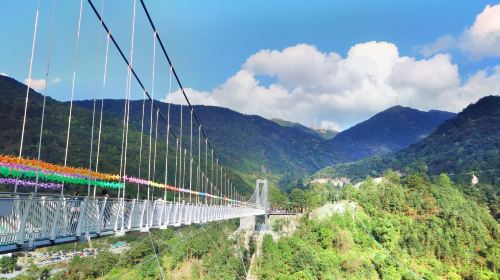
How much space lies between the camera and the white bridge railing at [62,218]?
739 centimetres

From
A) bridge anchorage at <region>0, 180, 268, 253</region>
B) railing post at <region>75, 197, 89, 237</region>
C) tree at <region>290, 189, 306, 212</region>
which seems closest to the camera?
bridge anchorage at <region>0, 180, 268, 253</region>

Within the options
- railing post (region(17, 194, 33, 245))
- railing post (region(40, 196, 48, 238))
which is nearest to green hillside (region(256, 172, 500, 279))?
railing post (region(40, 196, 48, 238))

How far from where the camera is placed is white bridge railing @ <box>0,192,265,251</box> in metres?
7.39

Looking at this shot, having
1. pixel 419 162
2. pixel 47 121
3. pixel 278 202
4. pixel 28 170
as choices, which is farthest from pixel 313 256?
pixel 419 162

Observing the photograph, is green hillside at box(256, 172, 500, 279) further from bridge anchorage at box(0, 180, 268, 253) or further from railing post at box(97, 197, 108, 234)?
railing post at box(97, 197, 108, 234)

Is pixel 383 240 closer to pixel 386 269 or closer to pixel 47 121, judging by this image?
pixel 386 269

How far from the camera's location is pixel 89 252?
83.2 metres

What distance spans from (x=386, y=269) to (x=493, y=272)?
49.3 feet

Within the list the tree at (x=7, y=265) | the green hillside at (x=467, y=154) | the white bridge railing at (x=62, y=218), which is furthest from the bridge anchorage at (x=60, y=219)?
the green hillside at (x=467, y=154)

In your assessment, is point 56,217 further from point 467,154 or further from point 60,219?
point 467,154

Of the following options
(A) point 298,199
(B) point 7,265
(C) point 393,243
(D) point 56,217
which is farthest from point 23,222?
(A) point 298,199

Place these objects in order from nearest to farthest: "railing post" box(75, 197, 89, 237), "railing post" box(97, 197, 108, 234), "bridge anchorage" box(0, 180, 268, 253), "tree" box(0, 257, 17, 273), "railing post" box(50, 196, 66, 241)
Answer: "bridge anchorage" box(0, 180, 268, 253) < "railing post" box(50, 196, 66, 241) < "railing post" box(75, 197, 89, 237) < "railing post" box(97, 197, 108, 234) < "tree" box(0, 257, 17, 273)

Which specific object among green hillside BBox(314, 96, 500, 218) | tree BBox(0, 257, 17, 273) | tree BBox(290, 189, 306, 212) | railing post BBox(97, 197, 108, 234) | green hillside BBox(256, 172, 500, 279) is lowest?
tree BBox(0, 257, 17, 273)

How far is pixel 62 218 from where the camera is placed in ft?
28.7
